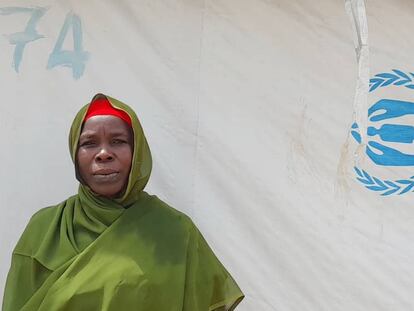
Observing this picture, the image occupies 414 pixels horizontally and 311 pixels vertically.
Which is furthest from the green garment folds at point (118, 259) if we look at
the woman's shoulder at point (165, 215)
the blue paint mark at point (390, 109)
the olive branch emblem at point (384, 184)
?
the blue paint mark at point (390, 109)

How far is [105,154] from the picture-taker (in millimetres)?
1708

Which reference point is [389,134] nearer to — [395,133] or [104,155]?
[395,133]

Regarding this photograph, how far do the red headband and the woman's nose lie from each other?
0.09 metres

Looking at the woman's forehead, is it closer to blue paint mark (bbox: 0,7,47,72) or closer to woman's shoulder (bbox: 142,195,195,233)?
woman's shoulder (bbox: 142,195,195,233)

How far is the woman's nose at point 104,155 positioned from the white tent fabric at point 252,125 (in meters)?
0.54

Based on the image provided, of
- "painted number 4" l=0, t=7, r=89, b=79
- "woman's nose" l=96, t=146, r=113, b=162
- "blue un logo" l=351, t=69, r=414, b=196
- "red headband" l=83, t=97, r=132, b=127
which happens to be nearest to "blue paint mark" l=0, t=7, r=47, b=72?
"painted number 4" l=0, t=7, r=89, b=79

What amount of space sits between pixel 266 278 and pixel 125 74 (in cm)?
76

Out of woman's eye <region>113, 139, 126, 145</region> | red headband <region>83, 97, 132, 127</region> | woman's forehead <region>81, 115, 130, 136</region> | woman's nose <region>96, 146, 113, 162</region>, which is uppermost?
red headband <region>83, 97, 132, 127</region>

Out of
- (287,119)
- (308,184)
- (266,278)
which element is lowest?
(266,278)

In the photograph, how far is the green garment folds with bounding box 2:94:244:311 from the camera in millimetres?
1660

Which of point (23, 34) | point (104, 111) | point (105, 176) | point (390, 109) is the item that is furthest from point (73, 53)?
point (390, 109)

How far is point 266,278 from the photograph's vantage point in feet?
7.15

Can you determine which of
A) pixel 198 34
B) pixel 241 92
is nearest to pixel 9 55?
pixel 198 34

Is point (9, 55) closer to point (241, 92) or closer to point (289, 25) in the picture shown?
point (241, 92)
